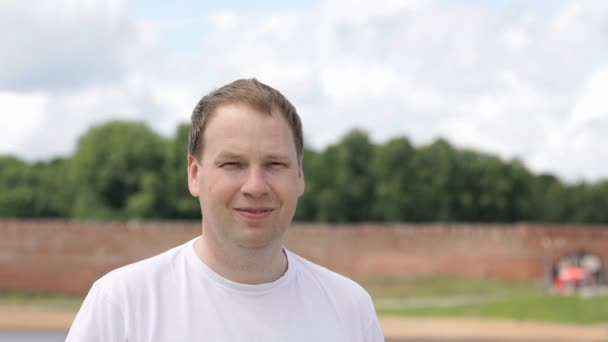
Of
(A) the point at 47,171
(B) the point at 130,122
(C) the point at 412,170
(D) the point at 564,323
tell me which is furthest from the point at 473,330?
(A) the point at 47,171

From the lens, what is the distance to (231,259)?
229 cm

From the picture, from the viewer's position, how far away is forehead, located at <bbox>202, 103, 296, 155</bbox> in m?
2.24

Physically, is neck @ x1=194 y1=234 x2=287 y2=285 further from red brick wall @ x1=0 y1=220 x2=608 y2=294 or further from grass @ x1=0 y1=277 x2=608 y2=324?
red brick wall @ x1=0 y1=220 x2=608 y2=294

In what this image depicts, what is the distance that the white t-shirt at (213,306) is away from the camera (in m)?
2.19

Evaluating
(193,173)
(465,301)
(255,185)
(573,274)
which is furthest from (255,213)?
(573,274)

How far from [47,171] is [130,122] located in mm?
A: 9824

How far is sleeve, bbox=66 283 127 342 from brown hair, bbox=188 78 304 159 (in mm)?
332

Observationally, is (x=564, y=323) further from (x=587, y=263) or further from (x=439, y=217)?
(x=439, y=217)

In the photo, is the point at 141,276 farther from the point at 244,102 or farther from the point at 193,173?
the point at 244,102

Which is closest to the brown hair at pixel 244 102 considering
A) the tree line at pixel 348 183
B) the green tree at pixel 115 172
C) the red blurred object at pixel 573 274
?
the red blurred object at pixel 573 274

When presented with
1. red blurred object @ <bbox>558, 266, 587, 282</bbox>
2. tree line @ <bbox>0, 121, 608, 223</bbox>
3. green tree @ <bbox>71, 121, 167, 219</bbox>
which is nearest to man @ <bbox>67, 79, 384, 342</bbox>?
red blurred object @ <bbox>558, 266, 587, 282</bbox>

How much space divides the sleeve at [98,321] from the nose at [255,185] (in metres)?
0.32

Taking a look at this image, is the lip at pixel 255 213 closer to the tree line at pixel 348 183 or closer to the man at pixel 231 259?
the man at pixel 231 259

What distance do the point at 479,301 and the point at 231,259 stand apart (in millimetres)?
34338
